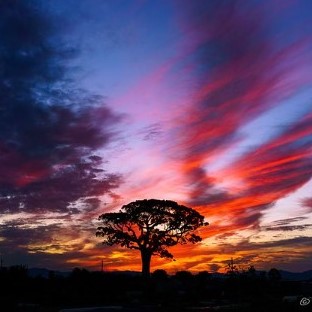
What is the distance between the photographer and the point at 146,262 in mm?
60969

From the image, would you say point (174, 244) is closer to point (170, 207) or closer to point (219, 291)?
point (170, 207)

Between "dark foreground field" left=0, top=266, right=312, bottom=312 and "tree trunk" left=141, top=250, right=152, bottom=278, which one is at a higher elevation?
"tree trunk" left=141, top=250, right=152, bottom=278

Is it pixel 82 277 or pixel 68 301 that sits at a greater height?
pixel 82 277

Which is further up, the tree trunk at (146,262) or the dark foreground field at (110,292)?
the tree trunk at (146,262)

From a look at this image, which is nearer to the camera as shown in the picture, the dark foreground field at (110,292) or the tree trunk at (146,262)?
the dark foreground field at (110,292)

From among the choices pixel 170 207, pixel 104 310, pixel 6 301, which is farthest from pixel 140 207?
pixel 104 310

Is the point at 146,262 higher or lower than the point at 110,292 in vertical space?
higher

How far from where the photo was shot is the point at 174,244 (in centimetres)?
6294

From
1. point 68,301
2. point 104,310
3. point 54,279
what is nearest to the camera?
point 104,310

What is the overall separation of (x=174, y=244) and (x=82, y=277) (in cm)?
1270

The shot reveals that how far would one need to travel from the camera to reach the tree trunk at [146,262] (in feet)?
198

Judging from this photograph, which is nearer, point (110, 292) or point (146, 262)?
point (110, 292)

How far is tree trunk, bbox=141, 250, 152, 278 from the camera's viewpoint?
6025 centimetres

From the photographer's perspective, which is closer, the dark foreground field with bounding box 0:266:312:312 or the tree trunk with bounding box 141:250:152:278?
the dark foreground field with bounding box 0:266:312:312
